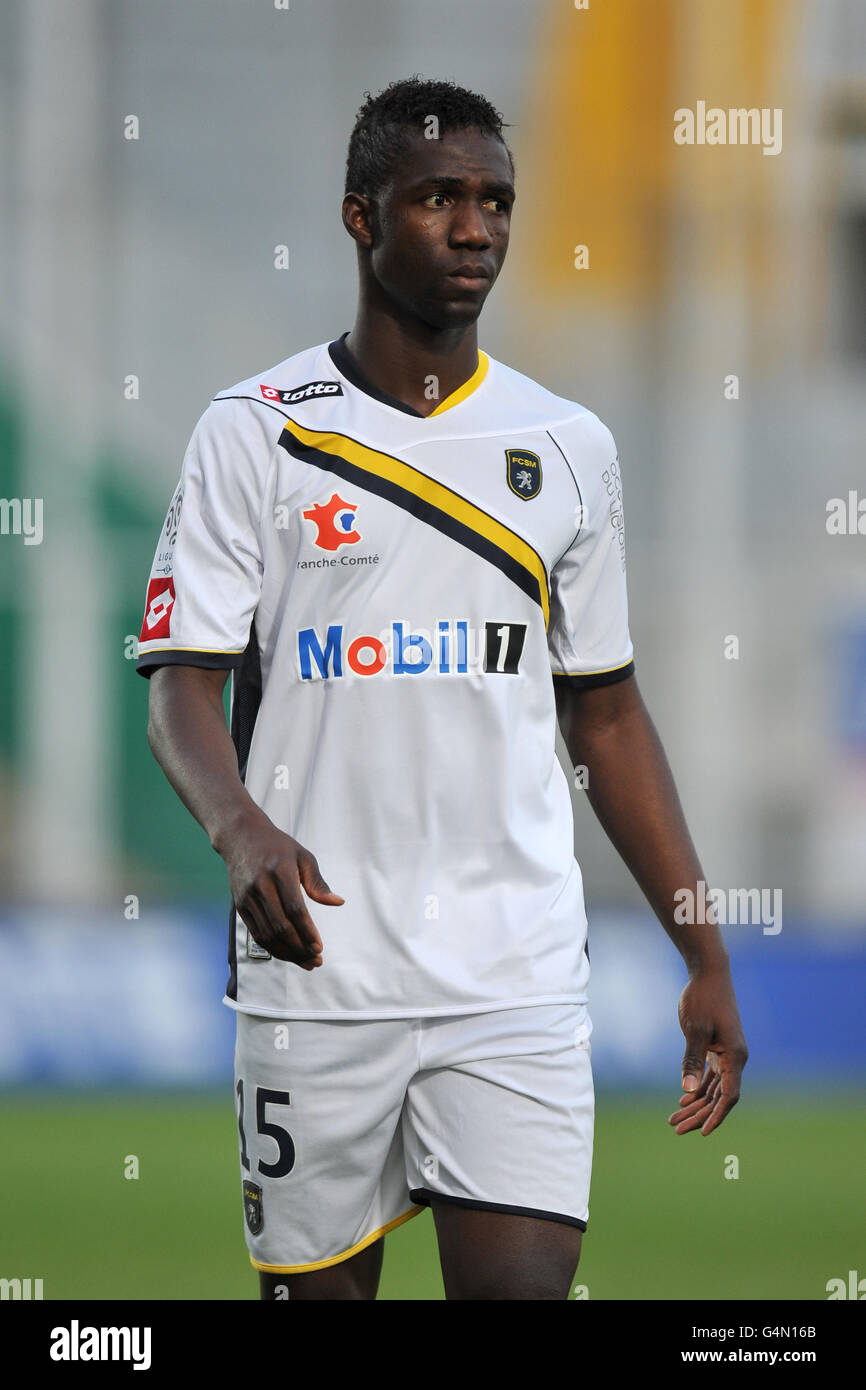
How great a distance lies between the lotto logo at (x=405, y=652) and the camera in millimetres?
2551

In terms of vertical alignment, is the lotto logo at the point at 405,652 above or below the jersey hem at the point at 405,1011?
above

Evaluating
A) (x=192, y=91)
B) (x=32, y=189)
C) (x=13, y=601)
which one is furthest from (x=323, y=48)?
(x=13, y=601)

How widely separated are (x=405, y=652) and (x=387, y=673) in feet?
0.13

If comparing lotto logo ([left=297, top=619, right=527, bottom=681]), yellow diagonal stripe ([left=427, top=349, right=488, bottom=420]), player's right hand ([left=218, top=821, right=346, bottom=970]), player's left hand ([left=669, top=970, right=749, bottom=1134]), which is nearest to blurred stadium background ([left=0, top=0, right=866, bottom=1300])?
player's left hand ([left=669, top=970, right=749, bottom=1134])

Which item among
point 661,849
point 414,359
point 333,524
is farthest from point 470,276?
point 661,849

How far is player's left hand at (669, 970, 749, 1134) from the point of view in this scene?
2.72 meters

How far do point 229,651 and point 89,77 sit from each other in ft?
26.1

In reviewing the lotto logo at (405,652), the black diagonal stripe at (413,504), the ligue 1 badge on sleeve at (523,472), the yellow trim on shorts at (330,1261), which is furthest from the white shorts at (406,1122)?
the ligue 1 badge on sleeve at (523,472)

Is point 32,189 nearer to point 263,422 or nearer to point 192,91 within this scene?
point 192,91

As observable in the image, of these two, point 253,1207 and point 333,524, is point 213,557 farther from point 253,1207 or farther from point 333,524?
point 253,1207

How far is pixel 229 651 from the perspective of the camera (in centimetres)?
256

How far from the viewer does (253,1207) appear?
263cm

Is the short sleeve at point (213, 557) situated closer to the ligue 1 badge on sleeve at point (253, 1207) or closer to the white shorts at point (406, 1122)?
the white shorts at point (406, 1122)
